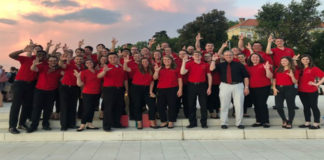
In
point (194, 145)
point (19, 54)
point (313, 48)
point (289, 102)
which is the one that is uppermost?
point (313, 48)

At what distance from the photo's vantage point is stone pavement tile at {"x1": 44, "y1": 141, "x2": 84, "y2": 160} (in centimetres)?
458

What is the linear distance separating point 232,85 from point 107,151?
340cm

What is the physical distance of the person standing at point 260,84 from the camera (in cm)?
626

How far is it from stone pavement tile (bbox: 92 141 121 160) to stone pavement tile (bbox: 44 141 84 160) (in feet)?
1.66

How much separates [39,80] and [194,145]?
162 inches

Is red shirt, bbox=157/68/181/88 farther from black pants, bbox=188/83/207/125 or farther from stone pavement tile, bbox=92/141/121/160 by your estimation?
stone pavement tile, bbox=92/141/121/160

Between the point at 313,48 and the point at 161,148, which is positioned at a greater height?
the point at 313,48

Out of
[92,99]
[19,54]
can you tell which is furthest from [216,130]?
[19,54]

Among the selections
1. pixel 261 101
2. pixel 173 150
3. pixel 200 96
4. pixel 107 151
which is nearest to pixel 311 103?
pixel 261 101

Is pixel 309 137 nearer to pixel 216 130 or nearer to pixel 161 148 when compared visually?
pixel 216 130

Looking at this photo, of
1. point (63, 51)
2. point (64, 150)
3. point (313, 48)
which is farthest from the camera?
point (313, 48)

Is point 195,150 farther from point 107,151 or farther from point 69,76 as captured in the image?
point 69,76

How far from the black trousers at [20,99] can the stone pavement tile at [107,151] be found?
2318mm

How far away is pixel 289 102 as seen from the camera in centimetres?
615
